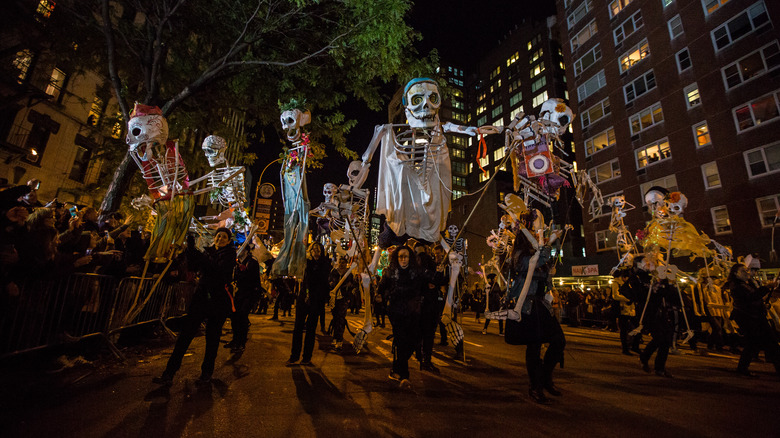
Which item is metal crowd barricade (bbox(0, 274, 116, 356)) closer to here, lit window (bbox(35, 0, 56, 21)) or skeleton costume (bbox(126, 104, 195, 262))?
skeleton costume (bbox(126, 104, 195, 262))

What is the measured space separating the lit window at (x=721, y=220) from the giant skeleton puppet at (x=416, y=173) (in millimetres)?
22425

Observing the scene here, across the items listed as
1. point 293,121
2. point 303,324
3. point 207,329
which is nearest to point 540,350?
point 303,324

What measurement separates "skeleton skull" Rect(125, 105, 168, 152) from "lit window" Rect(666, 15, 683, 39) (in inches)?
1184

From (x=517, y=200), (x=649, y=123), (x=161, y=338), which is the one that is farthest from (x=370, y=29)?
(x=649, y=123)

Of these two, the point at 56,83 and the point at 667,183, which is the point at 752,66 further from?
the point at 56,83

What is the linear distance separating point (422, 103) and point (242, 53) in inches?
320

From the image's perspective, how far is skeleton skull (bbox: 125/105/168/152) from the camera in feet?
18.1

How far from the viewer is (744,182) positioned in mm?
18312

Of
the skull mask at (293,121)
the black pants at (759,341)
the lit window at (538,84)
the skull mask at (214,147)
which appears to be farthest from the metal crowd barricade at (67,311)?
the lit window at (538,84)

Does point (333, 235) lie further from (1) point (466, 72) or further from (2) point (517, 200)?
(1) point (466, 72)

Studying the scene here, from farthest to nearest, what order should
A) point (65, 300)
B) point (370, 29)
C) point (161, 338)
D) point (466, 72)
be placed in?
point (466, 72), point (370, 29), point (161, 338), point (65, 300)

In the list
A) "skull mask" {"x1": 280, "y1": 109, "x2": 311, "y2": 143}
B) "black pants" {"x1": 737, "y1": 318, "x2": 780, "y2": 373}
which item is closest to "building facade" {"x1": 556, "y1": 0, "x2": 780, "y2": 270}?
"black pants" {"x1": 737, "y1": 318, "x2": 780, "y2": 373}

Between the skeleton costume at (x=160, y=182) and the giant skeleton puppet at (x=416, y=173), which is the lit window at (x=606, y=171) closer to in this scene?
the giant skeleton puppet at (x=416, y=173)

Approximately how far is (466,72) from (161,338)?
261 feet
